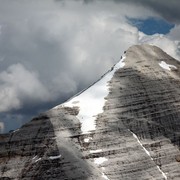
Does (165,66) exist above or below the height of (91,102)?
above

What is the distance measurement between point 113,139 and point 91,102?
51.0 ft

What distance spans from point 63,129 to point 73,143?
5357 mm

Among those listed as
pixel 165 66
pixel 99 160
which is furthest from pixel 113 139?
pixel 165 66

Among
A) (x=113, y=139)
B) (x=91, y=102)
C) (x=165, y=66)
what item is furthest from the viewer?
(x=165, y=66)

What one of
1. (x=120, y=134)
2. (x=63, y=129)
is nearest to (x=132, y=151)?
(x=120, y=134)

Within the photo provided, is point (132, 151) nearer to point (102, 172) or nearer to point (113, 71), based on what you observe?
point (102, 172)

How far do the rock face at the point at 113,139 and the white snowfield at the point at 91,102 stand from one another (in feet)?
2.95

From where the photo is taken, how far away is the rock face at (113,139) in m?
161

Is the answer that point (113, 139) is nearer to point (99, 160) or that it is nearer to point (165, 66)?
point (99, 160)

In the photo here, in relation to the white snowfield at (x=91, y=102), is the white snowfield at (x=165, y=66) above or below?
above

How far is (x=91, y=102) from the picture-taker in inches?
7047

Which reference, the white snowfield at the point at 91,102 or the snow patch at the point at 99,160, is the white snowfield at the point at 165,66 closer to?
the white snowfield at the point at 91,102

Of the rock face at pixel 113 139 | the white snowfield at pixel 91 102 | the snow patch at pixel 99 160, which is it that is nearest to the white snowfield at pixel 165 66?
the rock face at pixel 113 139

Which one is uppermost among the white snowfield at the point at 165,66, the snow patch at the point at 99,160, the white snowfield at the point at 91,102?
the white snowfield at the point at 165,66
